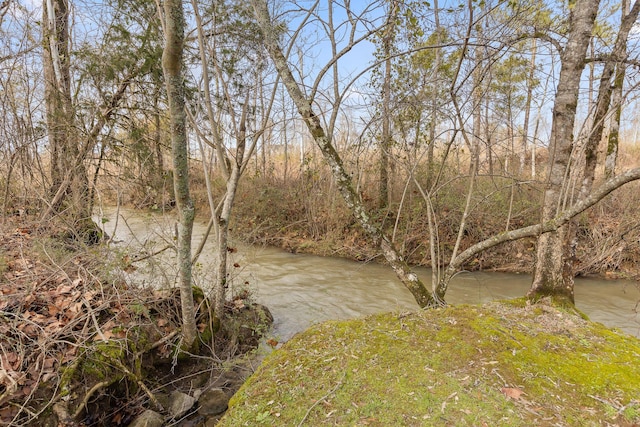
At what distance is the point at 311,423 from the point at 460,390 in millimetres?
731

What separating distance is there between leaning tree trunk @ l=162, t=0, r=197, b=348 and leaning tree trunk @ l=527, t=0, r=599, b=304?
3.55 meters

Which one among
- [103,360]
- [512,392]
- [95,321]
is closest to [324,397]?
[512,392]

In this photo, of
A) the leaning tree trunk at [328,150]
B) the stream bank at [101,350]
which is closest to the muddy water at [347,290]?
the stream bank at [101,350]

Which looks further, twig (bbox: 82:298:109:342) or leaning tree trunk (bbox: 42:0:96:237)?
leaning tree trunk (bbox: 42:0:96:237)

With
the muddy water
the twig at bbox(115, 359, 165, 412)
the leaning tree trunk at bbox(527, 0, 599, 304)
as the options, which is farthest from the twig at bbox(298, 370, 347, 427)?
the muddy water

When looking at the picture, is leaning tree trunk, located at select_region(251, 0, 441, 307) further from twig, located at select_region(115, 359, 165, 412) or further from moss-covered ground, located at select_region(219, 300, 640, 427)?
twig, located at select_region(115, 359, 165, 412)

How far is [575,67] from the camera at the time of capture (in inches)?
129

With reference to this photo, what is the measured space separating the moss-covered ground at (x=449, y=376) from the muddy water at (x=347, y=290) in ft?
Answer: 9.48

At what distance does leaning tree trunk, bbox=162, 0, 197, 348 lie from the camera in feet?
6.93

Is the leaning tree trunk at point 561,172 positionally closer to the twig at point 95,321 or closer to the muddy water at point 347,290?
the muddy water at point 347,290

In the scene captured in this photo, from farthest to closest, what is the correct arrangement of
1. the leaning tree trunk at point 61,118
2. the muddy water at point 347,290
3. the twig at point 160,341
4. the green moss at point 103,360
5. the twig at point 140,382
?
1. the leaning tree trunk at point 61,118
2. the muddy water at point 347,290
3. the twig at point 160,341
4. the twig at point 140,382
5. the green moss at point 103,360

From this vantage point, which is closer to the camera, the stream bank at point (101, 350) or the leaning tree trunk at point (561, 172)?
the stream bank at point (101, 350)

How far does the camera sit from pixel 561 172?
11.3 feet

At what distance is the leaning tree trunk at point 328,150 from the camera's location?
3260 millimetres
